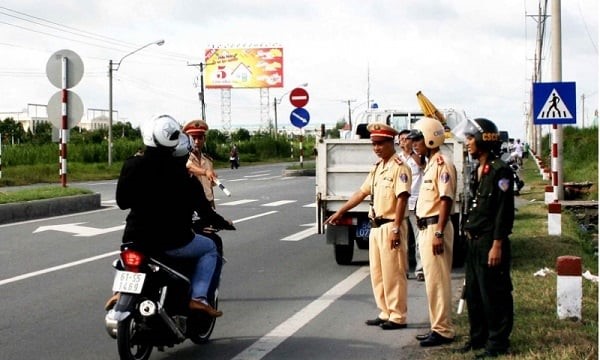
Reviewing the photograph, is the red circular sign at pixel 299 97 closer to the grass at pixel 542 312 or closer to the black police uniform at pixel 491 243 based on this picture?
the grass at pixel 542 312

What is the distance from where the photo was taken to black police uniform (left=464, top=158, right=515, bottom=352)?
6.69 meters

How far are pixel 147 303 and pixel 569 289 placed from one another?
12.4ft

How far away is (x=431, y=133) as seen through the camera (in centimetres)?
767

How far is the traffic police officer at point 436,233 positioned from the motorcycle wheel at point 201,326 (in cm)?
168

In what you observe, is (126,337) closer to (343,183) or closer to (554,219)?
(343,183)

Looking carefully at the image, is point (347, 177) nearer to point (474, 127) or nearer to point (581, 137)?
point (474, 127)

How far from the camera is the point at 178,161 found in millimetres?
6801

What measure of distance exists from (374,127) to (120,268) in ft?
9.02

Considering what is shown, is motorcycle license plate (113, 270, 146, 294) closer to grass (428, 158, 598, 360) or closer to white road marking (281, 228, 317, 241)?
grass (428, 158, 598, 360)

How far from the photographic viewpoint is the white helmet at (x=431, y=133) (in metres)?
7.65

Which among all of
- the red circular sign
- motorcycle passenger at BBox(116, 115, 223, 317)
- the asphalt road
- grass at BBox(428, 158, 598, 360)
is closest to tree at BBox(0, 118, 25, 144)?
the red circular sign

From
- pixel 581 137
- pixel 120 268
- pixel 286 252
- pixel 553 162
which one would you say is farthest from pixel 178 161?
pixel 581 137

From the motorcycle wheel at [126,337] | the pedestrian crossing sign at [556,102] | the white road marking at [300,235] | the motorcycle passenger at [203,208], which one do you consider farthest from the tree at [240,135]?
the motorcycle wheel at [126,337]

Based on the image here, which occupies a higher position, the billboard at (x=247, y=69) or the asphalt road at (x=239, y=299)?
the billboard at (x=247, y=69)
